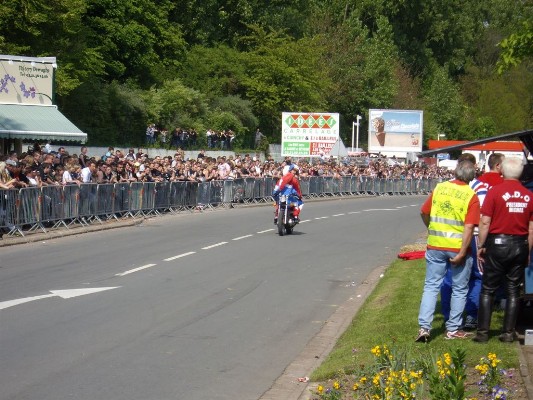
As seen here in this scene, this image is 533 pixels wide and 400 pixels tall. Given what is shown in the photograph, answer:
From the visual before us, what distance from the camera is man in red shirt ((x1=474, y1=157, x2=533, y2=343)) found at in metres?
10.0

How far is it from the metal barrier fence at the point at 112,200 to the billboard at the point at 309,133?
201 inches

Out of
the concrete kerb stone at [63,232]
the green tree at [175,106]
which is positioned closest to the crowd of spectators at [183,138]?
the green tree at [175,106]

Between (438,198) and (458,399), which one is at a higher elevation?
(438,198)

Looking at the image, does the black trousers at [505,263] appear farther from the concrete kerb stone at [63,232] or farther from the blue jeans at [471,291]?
the concrete kerb stone at [63,232]

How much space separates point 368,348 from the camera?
33.1 feet

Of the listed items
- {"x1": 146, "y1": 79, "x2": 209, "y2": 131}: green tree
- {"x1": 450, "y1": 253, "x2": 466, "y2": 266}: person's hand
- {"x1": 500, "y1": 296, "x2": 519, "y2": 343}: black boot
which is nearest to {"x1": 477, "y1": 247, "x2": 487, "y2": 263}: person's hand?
{"x1": 450, "y1": 253, "x2": 466, "y2": 266}: person's hand

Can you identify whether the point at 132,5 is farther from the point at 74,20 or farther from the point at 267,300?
the point at 267,300

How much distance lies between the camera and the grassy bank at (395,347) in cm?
838

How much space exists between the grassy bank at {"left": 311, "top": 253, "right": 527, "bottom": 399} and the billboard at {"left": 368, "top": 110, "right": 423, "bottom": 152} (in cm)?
6279

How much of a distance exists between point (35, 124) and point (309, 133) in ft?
73.8

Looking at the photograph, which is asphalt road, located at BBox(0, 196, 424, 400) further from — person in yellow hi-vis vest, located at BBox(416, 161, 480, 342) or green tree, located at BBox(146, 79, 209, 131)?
green tree, located at BBox(146, 79, 209, 131)

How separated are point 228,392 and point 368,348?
74.7 inches

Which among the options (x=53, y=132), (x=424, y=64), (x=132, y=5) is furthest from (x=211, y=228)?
(x=424, y=64)

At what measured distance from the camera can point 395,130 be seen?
7756cm
